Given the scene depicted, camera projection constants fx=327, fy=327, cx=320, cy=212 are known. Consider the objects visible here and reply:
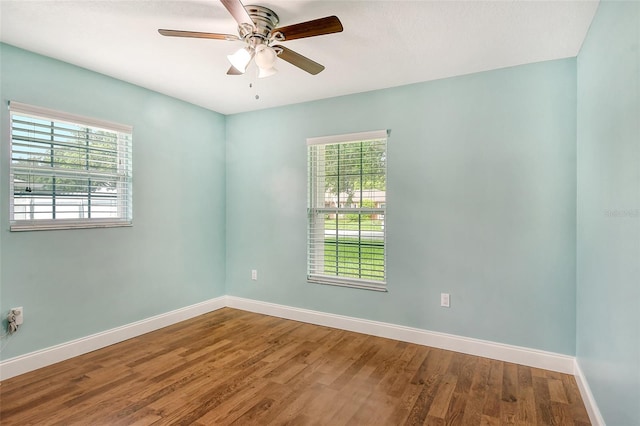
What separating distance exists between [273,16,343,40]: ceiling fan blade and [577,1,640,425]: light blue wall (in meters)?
1.28

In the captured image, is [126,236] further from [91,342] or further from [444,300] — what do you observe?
[444,300]

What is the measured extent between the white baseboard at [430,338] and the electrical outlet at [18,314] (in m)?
2.16

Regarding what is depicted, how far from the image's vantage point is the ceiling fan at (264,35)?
1.80 m

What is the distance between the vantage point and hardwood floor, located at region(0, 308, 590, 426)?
2002 mm

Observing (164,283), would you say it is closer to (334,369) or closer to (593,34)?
(334,369)

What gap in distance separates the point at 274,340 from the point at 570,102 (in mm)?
3248

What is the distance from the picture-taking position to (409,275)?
3.15 meters

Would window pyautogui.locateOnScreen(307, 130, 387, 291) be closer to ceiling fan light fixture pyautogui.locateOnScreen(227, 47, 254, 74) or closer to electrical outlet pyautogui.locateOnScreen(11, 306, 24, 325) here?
ceiling fan light fixture pyautogui.locateOnScreen(227, 47, 254, 74)

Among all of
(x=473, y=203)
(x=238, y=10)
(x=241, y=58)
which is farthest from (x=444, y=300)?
(x=238, y=10)

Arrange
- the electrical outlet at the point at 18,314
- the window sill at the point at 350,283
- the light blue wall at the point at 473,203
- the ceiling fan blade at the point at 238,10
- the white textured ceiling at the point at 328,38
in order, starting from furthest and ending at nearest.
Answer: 1. the window sill at the point at 350,283
2. the light blue wall at the point at 473,203
3. the electrical outlet at the point at 18,314
4. the white textured ceiling at the point at 328,38
5. the ceiling fan blade at the point at 238,10

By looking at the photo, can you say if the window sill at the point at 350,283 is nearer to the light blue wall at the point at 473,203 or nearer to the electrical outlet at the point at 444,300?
the light blue wall at the point at 473,203

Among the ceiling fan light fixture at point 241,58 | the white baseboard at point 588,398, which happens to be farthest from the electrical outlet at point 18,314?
the white baseboard at point 588,398

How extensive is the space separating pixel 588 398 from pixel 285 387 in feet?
6.42

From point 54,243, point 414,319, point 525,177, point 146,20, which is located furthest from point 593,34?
point 54,243
